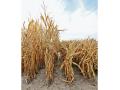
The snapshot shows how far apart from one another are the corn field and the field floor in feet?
0.06

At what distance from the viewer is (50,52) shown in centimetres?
177

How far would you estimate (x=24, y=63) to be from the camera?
178 cm

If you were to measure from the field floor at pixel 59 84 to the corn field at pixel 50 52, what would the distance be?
0.06 ft

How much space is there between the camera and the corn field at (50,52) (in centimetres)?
174

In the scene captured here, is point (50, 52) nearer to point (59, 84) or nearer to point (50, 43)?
point (50, 43)

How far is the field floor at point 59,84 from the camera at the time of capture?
5.71 ft

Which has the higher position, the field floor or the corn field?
the corn field

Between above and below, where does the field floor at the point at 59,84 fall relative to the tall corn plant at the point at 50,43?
below

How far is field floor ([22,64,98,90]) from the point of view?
5.71ft

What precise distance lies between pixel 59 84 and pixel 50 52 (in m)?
0.17

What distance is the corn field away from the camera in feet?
5.70

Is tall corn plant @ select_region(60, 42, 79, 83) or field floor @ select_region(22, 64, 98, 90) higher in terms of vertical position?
tall corn plant @ select_region(60, 42, 79, 83)
